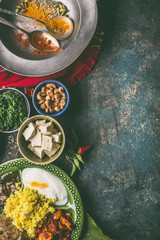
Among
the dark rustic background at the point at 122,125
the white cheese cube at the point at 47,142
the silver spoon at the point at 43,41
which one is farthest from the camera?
the dark rustic background at the point at 122,125

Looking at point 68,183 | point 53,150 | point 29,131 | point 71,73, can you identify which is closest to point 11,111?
point 29,131

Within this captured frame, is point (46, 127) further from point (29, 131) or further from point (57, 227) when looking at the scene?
point (57, 227)

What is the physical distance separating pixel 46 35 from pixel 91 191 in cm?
145

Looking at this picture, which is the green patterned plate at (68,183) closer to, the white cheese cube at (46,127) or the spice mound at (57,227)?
the spice mound at (57,227)

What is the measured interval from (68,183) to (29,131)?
565mm

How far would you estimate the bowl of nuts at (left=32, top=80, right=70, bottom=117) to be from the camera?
5.97 feet

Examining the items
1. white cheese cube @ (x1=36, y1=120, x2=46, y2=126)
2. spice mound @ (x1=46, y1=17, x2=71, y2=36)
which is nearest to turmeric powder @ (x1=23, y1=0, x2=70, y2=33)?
spice mound @ (x1=46, y1=17, x2=71, y2=36)

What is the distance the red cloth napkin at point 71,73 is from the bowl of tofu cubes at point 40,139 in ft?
1.19

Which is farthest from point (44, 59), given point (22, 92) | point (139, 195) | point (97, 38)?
point (139, 195)

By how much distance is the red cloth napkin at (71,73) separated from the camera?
1.89 m

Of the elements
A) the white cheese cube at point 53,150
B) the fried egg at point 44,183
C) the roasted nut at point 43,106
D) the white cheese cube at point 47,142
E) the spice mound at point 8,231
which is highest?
the roasted nut at point 43,106

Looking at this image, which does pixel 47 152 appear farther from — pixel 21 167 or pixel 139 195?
pixel 139 195

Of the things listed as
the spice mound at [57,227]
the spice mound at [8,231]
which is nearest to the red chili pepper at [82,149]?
the spice mound at [57,227]

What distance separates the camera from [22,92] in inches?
75.1
